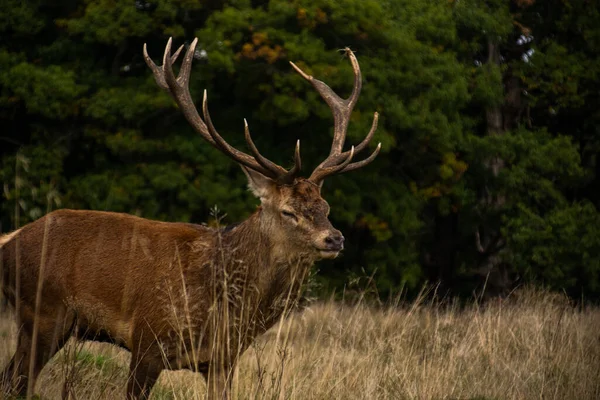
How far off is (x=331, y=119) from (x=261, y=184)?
345 inches

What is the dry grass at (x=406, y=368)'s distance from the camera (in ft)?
17.3

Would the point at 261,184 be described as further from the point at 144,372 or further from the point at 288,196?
the point at 144,372

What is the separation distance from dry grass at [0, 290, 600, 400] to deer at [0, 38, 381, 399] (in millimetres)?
204

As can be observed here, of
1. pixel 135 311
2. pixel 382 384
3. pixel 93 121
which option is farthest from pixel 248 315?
pixel 93 121

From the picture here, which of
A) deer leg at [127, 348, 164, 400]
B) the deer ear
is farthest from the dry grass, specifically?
the deer ear

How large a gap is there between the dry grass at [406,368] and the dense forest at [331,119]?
18.5ft

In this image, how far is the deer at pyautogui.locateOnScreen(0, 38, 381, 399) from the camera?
5484mm

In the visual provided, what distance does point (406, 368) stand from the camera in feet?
19.6

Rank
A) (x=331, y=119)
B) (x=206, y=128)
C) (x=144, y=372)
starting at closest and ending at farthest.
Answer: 1. (x=144, y=372)
2. (x=206, y=128)
3. (x=331, y=119)

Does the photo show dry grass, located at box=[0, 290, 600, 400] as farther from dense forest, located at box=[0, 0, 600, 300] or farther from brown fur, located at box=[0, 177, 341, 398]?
dense forest, located at box=[0, 0, 600, 300]

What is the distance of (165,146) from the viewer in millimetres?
14453

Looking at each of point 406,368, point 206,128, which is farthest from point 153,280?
point 406,368

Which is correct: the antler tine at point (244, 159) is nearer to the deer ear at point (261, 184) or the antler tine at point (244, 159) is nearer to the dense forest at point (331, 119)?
the deer ear at point (261, 184)

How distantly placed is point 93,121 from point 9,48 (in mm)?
2084
